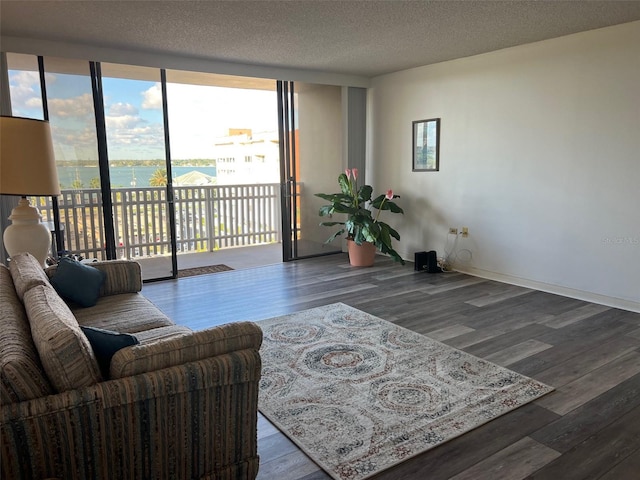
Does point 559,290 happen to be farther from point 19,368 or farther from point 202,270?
point 19,368

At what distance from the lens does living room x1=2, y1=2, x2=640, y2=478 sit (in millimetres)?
4004

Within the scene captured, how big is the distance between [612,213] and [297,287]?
10.2ft

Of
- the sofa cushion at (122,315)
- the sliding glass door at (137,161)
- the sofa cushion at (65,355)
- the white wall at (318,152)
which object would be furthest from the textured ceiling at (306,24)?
the sofa cushion at (65,355)

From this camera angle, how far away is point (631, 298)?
4055 millimetres

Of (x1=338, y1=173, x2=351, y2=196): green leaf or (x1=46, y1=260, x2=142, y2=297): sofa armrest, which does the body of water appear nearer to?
(x1=46, y1=260, x2=142, y2=297): sofa armrest

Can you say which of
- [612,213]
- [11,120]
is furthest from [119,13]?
[612,213]

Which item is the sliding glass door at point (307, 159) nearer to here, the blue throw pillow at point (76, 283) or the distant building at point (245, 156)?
the distant building at point (245, 156)

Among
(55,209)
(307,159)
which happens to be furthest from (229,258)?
(55,209)

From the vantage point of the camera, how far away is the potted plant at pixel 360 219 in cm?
565

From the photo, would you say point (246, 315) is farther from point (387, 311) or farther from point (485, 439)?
point (485, 439)

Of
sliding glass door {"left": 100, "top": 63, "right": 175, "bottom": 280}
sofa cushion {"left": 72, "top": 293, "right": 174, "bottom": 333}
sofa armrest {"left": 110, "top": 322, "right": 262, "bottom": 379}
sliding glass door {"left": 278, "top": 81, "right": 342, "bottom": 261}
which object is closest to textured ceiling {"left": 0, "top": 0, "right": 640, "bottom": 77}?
sliding glass door {"left": 100, "top": 63, "right": 175, "bottom": 280}

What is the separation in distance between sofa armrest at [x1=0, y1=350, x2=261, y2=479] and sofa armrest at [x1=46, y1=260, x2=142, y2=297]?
1900mm

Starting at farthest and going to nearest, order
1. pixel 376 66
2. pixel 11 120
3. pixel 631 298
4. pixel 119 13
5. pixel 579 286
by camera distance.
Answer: pixel 376 66
pixel 579 286
pixel 631 298
pixel 119 13
pixel 11 120

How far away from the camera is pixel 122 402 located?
4.85 feet
